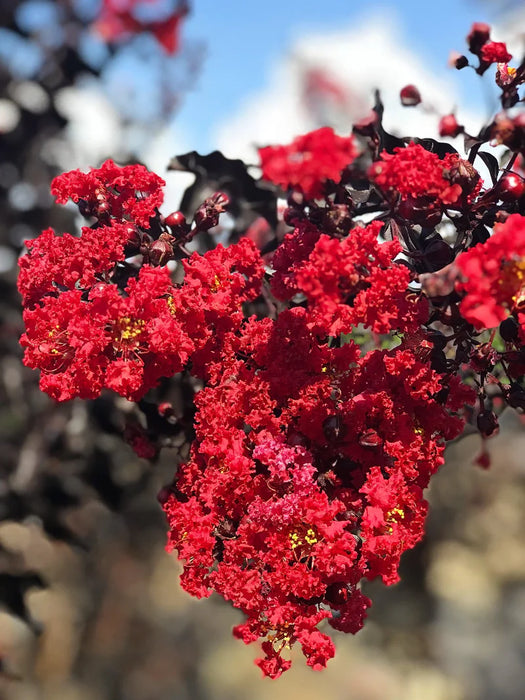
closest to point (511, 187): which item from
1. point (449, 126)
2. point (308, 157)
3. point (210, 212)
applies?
point (449, 126)

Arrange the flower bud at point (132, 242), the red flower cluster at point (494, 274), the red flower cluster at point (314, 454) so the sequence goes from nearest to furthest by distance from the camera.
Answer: the red flower cluster at point (494, 274) < the red flower cluster at point (314, 454) < the flower bud at point (132, 242)

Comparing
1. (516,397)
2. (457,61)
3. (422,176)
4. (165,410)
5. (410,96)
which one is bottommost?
(165,410)

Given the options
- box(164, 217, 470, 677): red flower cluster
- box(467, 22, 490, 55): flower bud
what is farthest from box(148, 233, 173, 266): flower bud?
box(467, 22, 490, 55): flower bud

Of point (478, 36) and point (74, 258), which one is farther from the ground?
point (478, 36)

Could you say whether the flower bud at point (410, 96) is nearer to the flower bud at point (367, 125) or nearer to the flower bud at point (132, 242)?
the flower bud at point (367, 125)

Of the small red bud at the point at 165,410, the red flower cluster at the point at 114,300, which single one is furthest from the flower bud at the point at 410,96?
the small red bud at the point at 165,410

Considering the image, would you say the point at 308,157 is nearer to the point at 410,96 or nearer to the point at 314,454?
the point at 410,96
